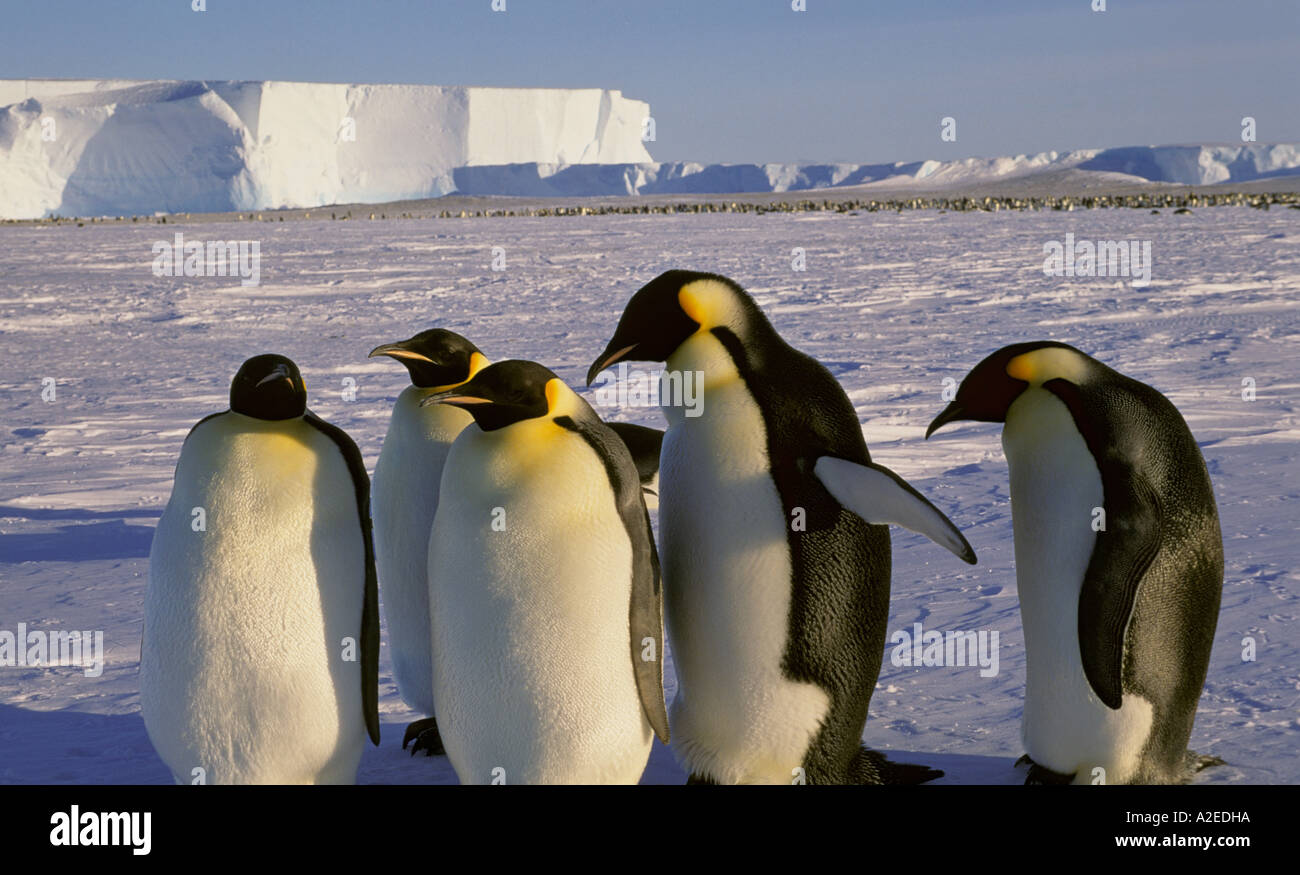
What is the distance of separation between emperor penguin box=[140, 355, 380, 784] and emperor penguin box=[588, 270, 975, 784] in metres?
0.57

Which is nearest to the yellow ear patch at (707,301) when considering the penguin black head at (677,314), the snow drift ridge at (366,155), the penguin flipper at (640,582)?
the penguin black head at (677,314)

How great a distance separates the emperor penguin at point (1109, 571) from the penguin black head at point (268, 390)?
1.33m

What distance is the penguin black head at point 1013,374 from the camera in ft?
7.32

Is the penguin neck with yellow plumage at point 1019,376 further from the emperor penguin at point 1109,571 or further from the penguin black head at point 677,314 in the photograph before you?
the penguin black head at point 677,314

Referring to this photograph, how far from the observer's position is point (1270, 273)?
1241cm

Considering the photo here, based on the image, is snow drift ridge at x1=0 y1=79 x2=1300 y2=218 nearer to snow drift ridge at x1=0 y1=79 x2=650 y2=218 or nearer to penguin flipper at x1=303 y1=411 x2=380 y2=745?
snow drift ridge at x1=0 y1=79 x2=650 y2=218

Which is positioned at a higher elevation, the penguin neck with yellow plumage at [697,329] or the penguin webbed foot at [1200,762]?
the penguin neck with yellow plumage at [697,329]

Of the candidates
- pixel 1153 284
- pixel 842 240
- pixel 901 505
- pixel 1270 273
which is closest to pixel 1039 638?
pixel 901 505

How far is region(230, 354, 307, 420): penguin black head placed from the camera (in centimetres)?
210

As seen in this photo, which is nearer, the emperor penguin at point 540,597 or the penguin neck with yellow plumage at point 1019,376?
the emperor penguin at point 540,597

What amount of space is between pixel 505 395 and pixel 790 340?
276 inches

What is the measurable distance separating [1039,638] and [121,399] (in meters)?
6.35

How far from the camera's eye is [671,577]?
7.27 ft
